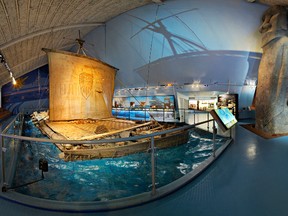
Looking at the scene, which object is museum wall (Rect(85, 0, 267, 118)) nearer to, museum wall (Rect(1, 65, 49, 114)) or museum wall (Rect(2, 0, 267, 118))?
museum wall (Rect(2, 0, 267, 118))

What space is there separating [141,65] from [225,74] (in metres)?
7.38

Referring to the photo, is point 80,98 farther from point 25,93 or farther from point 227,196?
point 25,93

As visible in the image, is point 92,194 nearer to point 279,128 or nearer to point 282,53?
point 279,128

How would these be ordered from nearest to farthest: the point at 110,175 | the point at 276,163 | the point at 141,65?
the point at 276,163, the point at 110,175, the point at 141,65

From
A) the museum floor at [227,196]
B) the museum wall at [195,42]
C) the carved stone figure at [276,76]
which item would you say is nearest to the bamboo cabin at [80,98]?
the museum wall at [195,42]

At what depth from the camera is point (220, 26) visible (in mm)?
→ 10336

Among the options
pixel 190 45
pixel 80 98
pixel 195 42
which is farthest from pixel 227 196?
pixel 190 45

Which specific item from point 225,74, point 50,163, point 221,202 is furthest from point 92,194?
point 225,74

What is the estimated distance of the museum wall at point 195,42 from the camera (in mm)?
9828

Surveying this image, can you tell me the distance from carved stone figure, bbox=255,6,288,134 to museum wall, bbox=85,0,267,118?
12.9 feet

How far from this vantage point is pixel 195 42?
1179 centimetres

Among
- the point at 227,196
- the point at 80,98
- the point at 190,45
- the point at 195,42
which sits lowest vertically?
the point at 227,196

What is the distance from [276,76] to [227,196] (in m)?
5.46

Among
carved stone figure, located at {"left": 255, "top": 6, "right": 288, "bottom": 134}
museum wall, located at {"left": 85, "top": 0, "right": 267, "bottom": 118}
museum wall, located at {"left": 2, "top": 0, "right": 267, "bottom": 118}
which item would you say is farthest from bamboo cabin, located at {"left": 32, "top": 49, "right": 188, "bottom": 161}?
carved stone figure, located at {"left": 255, "top": 6, "right": 288, "bottom": 134}
